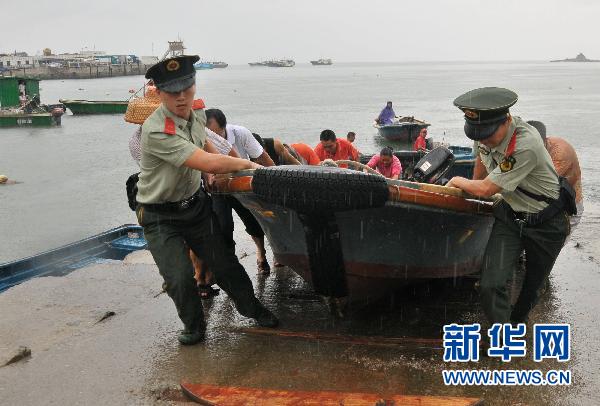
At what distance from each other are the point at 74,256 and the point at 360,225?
5085 millimetres

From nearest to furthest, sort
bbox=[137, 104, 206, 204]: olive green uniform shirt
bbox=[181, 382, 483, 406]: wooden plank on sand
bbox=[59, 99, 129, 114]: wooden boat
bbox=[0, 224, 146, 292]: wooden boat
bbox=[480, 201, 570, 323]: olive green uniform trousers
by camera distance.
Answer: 1. bbox=[181, 382, 483, 406]: wooden plank on sand
2. bbox=[137, 104, 206, 204]: olive green uniform shirt
3. bbox=[480, 201, 570, 323]: olive green uniform trousers
4. bbox=[0, 224, 146, 292]: wooden boat
5. bbox=[59, 99, 129, 114]: wooden boat

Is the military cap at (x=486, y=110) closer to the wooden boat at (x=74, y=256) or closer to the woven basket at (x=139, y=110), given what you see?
the woven basket at (x=139, y=110)

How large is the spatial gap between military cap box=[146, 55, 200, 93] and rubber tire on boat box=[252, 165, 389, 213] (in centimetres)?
80

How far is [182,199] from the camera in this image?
4.10 meters

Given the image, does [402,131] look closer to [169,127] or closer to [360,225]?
[360,225]

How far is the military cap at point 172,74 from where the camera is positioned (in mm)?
3793

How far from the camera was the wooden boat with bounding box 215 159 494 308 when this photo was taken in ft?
12.3

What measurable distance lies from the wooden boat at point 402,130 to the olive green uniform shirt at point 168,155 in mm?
23975

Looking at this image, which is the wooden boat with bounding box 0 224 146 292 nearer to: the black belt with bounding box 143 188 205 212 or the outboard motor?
the black belt with bounding box 143 188 205 212

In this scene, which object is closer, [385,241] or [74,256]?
[385,241]

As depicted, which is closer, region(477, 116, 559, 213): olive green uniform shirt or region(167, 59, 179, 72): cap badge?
region(477, 116, 559, 213): olive green uniform shirt

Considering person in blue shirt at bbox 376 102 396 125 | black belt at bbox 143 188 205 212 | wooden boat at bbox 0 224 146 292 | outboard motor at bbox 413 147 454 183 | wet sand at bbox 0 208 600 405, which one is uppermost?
outboard motor at bbox 413 147 454 183

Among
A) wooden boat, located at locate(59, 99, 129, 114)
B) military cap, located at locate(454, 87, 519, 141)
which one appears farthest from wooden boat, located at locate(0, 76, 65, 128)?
military cap, located at locate(454, 87, 519, 141)

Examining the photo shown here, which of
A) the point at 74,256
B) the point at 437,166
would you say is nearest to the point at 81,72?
the point at 74,256
